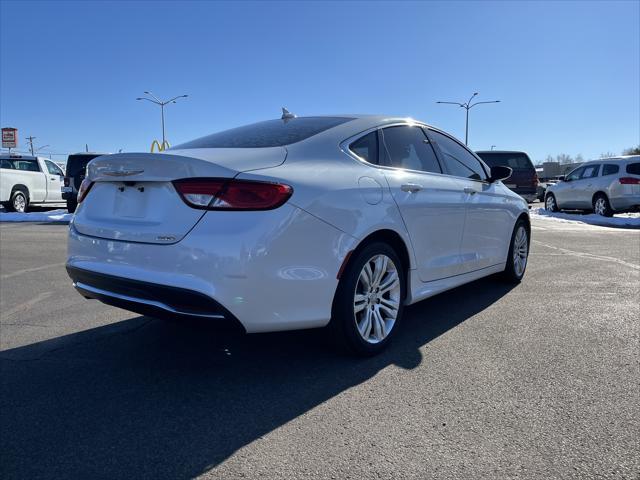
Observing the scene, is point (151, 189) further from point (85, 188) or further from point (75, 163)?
point (75, 163)

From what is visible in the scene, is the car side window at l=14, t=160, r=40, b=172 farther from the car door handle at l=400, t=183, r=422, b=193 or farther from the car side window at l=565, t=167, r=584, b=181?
the car side window at l=565, t=167, r=584, b=181

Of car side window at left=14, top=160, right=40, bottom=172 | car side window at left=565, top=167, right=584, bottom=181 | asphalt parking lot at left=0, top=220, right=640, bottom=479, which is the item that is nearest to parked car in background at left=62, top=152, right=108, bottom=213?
car side window at left=14, top=160, right=40, bottom=172

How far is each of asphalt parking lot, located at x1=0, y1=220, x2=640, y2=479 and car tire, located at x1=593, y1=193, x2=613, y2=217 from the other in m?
11.8

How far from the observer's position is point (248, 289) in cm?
267

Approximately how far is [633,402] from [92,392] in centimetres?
292

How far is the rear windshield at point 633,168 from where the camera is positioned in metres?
14.4

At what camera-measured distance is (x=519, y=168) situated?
16609 millimetres

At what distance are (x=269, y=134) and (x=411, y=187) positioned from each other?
106cm

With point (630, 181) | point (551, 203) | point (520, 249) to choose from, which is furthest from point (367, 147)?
point (551, 203)

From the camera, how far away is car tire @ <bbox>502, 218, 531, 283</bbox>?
18.1ft

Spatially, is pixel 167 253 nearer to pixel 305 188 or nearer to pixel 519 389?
pixel 305 188

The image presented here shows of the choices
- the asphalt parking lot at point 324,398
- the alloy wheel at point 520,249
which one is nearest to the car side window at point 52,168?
the asphalt parking lot at point 324,398

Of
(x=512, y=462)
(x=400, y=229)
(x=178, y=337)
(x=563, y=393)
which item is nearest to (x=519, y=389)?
(x=563, y=393)

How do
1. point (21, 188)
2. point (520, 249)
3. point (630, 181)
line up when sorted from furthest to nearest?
1. point (21, 188)
2. point (630, 181)
3. point (520, 249)
